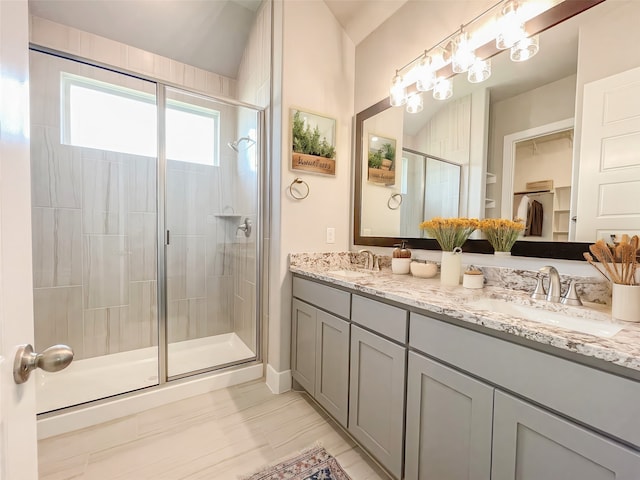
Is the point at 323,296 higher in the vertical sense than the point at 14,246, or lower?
lower

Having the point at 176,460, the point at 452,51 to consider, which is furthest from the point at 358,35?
the point at 176,460

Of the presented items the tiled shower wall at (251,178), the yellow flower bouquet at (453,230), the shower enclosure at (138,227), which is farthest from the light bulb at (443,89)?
the shower enclosure at (138,227)

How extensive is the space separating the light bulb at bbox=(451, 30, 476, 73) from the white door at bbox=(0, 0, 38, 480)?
171 centimetres

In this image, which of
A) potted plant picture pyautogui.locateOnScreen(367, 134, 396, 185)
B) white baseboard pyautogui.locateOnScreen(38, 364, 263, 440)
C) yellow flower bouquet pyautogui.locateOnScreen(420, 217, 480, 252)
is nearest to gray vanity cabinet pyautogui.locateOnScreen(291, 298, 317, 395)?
white baseboard pyautogui.locateOnScreen(38, 364, 263, 440)

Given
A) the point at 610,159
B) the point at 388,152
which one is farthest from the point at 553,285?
the point at 388,152

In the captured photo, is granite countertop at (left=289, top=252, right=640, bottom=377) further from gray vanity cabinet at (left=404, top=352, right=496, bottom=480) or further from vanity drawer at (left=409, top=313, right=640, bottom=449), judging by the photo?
gray vanity cabinet at (left=404, top=352, right=496, bottom=480)

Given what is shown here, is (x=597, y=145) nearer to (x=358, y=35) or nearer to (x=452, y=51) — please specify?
(x=452, y=51)

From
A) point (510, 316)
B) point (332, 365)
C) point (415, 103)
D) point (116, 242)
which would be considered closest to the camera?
point (510, 316)

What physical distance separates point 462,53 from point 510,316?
4.55 ft

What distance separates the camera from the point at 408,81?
6.04ft

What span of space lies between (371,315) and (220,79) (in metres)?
2.74

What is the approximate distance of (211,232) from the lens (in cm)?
266

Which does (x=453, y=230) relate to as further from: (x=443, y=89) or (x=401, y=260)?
(x=443, y=89)

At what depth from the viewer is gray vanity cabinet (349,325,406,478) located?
3.86 ft
